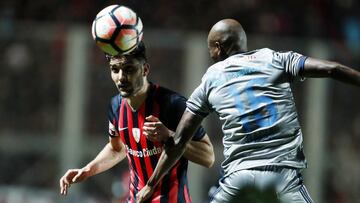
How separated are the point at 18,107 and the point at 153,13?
8.79 feet

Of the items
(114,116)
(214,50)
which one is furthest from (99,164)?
(214,50)

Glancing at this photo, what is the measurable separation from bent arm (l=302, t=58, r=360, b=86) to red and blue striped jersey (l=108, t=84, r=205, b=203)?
107 centimetres

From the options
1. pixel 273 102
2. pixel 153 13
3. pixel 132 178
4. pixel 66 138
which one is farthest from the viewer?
pixel 153 13

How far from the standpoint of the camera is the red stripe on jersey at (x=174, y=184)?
5.09 metres

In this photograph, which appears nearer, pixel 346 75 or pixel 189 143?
pixel 346 75

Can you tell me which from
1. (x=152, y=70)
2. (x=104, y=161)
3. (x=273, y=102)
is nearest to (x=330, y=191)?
(x=152, y=70)

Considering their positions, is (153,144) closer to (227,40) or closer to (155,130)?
(155,130)

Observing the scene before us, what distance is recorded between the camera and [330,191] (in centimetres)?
1044

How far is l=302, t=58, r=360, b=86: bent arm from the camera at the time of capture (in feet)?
13.6

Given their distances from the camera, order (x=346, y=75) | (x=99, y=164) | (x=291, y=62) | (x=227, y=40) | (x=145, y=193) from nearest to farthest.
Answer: (x=346, y=75), (x=291, y=62), (x=227, y=40), (x=145, y=193), (x=99, y=164)

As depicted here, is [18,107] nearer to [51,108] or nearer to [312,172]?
[51,108]

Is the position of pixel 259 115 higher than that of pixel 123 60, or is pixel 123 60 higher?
pixel 123 60

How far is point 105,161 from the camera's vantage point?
5477mm

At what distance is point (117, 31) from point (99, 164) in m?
1.01
